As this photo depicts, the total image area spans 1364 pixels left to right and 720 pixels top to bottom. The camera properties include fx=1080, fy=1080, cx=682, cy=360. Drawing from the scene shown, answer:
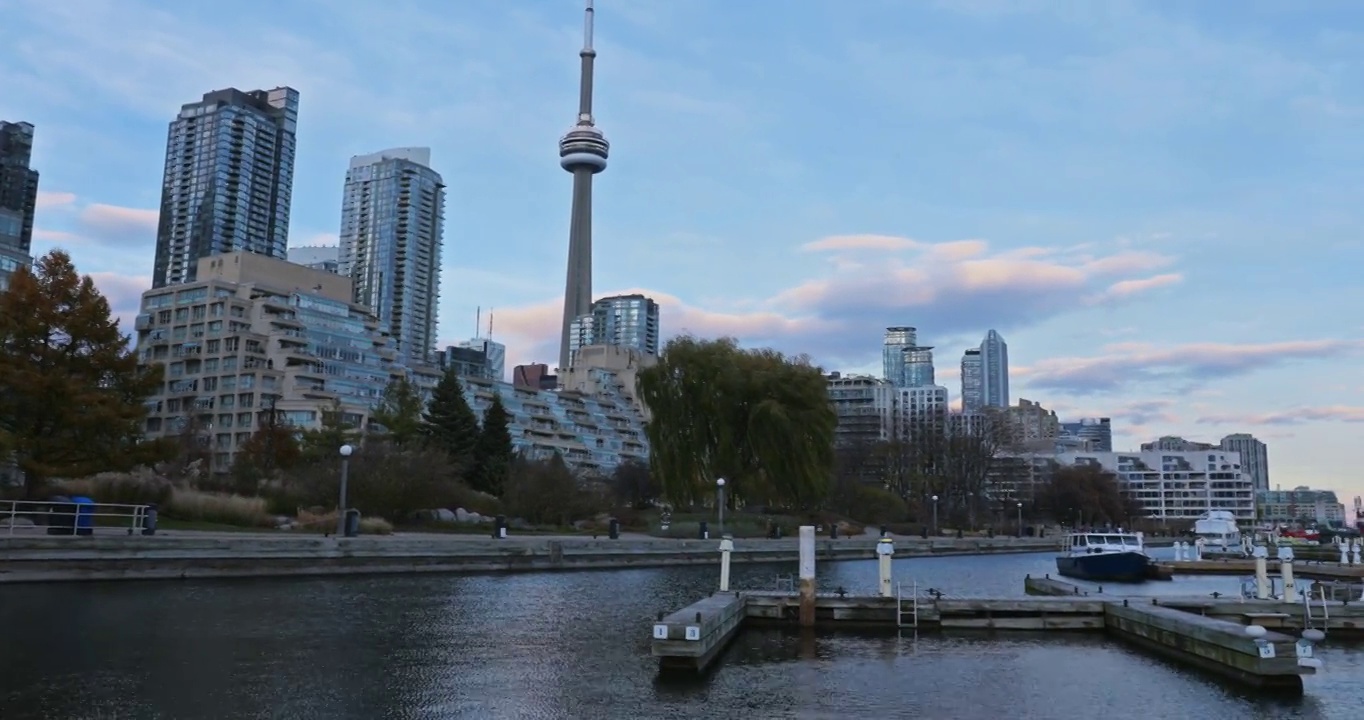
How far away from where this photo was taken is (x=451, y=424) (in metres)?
68.5

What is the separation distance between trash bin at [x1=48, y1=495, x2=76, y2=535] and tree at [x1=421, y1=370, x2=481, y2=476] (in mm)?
30810

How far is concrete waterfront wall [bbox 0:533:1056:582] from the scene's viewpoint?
27109mm

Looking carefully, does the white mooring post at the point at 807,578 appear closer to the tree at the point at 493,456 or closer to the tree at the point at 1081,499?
the tree at the point at 493,456

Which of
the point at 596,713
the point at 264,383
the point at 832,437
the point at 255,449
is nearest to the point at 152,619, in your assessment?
the point at 596,713

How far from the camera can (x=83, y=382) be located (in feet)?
122

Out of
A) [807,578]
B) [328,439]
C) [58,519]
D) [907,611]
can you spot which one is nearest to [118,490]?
[58,519]

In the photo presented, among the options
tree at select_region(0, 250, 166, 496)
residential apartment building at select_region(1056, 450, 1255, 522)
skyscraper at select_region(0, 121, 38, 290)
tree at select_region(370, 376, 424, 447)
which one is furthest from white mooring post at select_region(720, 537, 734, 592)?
skyscraper at select_region(0, 121, 38, 290)

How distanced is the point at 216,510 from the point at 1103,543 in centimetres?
3607

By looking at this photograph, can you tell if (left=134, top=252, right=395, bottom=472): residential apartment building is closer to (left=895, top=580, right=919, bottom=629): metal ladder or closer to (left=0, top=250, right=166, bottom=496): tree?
(left=0, top=250, right=166, bottom=496): tree

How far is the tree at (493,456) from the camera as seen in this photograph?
65.2m

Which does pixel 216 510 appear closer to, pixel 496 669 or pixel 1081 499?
pixel 496 669

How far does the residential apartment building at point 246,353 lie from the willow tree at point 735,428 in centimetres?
4618

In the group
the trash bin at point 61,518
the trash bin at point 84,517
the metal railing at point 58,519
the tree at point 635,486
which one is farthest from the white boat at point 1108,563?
the tree at point 635,486

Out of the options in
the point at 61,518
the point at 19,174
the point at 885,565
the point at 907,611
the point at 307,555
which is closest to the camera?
the point at 907,611
